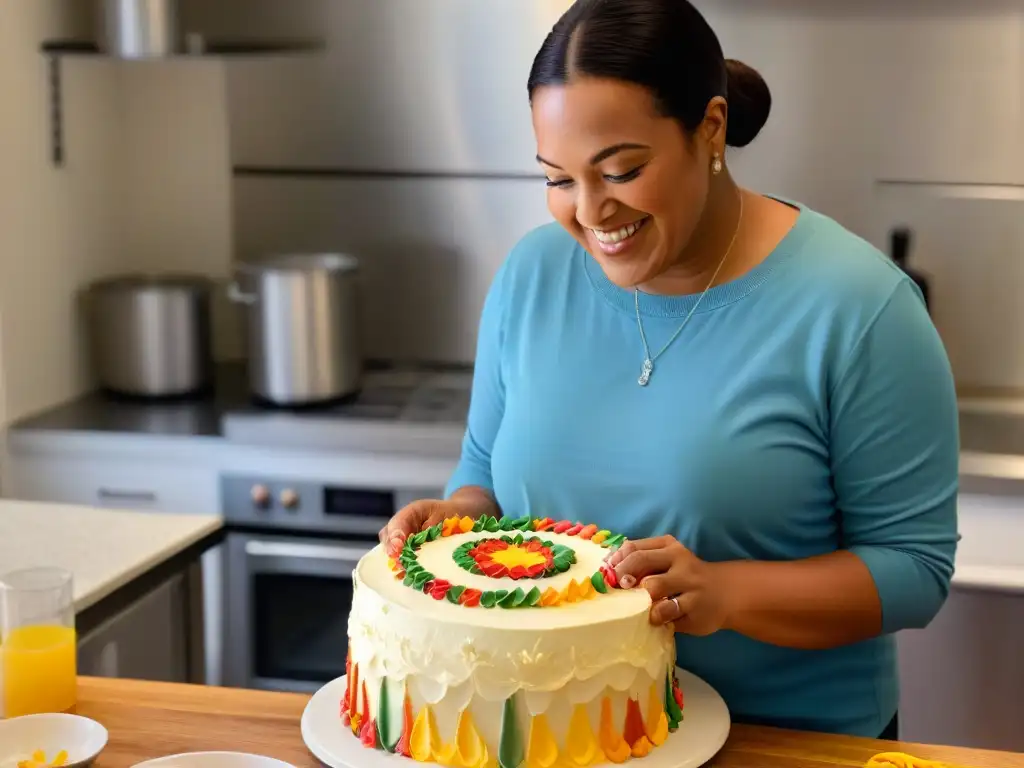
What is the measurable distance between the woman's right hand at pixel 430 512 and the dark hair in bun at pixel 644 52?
449 millimetres

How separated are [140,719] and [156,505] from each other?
4.72 ft

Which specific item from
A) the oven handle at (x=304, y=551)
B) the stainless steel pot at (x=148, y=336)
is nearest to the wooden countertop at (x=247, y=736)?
the oven handle at (x=304, y=551)

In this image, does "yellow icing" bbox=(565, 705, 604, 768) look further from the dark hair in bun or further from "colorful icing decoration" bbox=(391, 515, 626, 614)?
the dark hair in bun

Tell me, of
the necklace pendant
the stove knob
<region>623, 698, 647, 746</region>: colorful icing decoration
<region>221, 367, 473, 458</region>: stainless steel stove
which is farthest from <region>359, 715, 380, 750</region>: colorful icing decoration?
the stove knob

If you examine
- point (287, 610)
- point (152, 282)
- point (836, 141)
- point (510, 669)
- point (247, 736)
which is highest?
point (836, 141)

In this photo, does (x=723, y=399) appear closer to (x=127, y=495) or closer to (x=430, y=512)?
(x=430, y=512)

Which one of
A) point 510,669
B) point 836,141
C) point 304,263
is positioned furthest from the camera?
point 304,263

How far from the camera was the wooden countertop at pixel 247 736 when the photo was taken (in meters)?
1.23

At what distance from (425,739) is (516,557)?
19 cm

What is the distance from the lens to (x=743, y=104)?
138 centimetres

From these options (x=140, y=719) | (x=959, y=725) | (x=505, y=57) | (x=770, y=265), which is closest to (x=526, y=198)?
(x=505, y=57)

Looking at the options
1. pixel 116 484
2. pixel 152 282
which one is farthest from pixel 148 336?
pixel 116 484

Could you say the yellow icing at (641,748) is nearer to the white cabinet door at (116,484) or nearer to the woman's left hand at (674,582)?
the woman's left hand at (674,582)

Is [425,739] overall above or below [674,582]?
below
